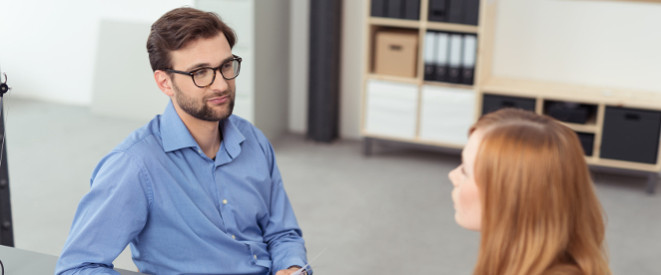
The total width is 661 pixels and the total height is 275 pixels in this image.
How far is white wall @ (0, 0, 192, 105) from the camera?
328cm

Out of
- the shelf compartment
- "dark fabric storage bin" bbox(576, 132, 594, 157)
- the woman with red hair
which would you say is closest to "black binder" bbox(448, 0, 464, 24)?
the shelf compartment

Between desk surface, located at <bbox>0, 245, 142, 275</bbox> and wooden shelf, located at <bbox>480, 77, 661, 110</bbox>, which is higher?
wooden shelf, located at <bbox>480, 77, 661, 110</bbox>

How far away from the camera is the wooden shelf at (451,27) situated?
4512 millimetres

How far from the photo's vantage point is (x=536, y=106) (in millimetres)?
4523

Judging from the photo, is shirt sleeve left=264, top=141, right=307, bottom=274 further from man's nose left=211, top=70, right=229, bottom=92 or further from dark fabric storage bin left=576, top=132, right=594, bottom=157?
dark fabric storage bin left=576, top=132, right=594, bottom=157

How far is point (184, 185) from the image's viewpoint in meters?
2.10

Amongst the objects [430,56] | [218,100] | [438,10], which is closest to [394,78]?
[430,56]

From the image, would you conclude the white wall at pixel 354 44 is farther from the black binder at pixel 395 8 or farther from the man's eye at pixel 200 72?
the man's eye at pixel 200 72

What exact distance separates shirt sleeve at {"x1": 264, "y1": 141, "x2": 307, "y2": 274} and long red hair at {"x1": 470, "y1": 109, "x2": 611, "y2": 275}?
0.88 metres

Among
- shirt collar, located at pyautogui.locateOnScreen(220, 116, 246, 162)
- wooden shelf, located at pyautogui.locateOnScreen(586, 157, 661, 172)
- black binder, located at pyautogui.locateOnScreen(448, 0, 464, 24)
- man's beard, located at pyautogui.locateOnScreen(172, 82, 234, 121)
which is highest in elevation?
black binder, located at pyautogui.locateOnScreen(448, 0, 464, 24)

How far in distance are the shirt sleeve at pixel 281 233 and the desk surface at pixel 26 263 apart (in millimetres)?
439

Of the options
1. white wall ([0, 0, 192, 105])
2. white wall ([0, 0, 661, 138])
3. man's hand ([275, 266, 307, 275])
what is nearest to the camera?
man's hand ([275, 266, 307, 275])

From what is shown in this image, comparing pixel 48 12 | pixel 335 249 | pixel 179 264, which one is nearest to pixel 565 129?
pixel 179 264

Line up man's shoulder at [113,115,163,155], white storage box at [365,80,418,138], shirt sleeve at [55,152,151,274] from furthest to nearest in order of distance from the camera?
white storage box at [365,80,418,138] < man's shoulder at [113,115,163,155] < shirt sleeve at [55,152,151,274]
